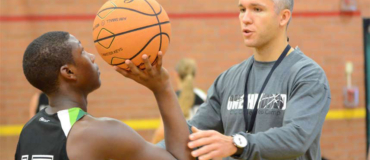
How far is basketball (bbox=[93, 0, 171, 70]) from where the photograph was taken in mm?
2789

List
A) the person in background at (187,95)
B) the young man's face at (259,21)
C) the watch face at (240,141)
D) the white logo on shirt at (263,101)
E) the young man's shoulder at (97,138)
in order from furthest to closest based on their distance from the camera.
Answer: the person in background at (187,95), the young man's face at (259,21), the white logo on shirt at (263,101), the watch face at (240,141), the young man's shoulder at (97,138)

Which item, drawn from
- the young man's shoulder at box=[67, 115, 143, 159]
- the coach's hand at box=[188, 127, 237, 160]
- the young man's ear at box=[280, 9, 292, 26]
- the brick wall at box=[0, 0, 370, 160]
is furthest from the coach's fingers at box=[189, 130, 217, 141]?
the brick wall at box=[0, 0, 370, 160]

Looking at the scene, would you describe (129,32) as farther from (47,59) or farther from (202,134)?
(202,134)

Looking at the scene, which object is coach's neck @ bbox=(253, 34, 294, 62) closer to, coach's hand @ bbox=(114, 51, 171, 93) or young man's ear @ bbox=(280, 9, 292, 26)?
young man's ear @ bbox=(280, 9, 292, 26)

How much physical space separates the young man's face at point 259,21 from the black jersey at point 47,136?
3.76ft

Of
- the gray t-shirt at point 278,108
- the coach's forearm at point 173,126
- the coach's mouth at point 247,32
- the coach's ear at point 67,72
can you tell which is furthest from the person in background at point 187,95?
the coach's ear at point 67,72

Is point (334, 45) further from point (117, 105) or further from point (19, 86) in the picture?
point (19, 86)

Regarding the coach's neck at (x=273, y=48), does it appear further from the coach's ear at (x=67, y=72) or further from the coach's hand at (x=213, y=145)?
the coach's ear at (x=67, y=72)

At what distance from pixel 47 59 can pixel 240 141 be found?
1.11 meters

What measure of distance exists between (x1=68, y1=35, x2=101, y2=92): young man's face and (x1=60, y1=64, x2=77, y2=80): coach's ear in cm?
2

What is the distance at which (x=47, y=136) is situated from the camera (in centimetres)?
263

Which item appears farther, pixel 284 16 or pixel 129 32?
pixel 284 16

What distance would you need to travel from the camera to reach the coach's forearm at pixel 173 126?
9.41 ft


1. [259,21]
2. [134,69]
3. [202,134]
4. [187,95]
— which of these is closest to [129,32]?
[134,69]
